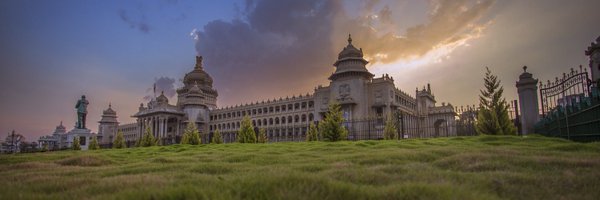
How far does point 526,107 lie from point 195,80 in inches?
3092

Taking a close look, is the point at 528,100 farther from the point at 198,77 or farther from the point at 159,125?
the point at 198,77

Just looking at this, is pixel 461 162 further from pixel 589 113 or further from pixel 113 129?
pixel 113 129

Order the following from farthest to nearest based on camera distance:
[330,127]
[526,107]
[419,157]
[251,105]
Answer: [251,105]
[330,127]
[526,107]
[419,157]

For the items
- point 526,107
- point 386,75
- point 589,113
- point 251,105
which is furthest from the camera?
point 251,105

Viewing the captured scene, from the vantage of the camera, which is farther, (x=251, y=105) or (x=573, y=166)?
(x=251, y=105)

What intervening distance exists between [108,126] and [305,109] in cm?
5849

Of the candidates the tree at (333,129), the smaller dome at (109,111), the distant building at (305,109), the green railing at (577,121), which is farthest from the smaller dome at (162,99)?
the green railing at (577,121)

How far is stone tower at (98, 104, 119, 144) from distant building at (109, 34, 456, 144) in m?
0.23

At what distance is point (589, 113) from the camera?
1187cm

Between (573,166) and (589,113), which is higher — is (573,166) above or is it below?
below

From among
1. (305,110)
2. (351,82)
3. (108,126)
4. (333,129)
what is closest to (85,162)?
(333,129)

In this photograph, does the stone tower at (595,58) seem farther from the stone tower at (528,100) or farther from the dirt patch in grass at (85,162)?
the dirt patch in grass at (85,162)

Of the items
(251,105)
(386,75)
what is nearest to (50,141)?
(251,105)

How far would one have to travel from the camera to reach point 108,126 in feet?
306
